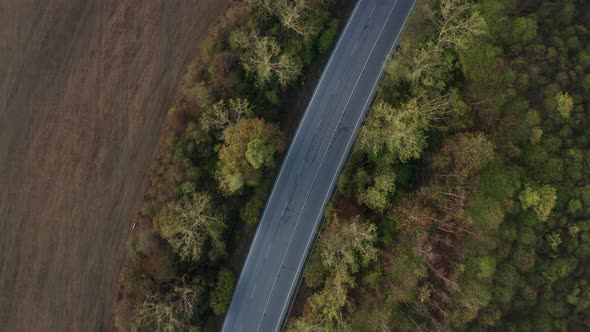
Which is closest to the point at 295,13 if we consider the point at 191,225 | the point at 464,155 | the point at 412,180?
the point at 412,180

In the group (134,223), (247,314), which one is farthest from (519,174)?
(134,223)

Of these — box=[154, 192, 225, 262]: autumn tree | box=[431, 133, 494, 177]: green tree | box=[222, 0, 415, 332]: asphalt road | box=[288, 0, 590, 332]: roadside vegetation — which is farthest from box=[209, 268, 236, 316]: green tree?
box=[431, 133, 494, 177]: green tree

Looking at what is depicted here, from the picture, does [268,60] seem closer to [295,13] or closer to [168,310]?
[295,13]

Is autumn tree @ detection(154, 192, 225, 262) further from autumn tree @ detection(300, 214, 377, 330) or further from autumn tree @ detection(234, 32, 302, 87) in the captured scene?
autumn tree @ detection(234, 32, 302, 87)

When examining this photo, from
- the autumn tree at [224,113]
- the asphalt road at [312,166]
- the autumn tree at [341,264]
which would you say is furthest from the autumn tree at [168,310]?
the autumn tree at [224,113]

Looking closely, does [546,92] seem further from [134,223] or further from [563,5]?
[134,223]
